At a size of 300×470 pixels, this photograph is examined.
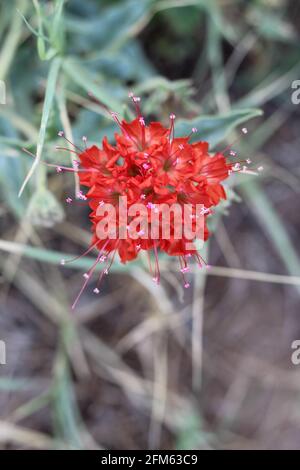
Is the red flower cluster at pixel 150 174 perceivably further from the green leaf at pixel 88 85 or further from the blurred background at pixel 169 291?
the blurred background at pixel 169 291

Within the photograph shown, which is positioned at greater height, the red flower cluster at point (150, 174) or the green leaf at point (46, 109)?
the green leaf at point (46, 109)

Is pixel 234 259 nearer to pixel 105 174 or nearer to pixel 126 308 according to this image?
pixel 126 308

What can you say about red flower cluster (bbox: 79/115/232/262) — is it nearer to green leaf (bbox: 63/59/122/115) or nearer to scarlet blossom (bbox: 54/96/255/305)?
scarlet blossom (bbox: 54/96/255/305)

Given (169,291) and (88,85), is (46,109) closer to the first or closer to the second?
(88,85)

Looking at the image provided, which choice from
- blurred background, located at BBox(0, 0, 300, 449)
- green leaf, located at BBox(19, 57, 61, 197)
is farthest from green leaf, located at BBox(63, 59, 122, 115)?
blurred background, located at BBox(0, 0, 300, 449)

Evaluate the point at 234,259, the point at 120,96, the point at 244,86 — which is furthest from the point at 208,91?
the point at 234,259

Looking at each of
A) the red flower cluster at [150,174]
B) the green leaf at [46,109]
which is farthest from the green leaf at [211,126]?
the green leaf at [46,109]
